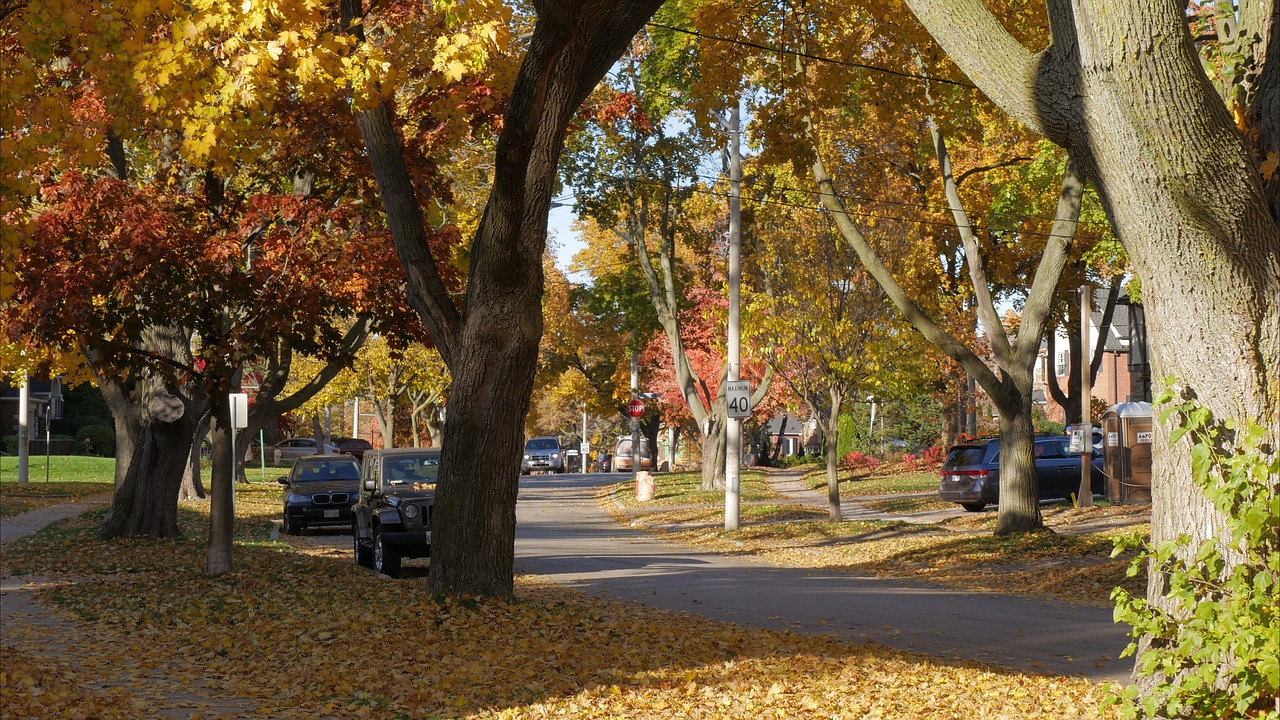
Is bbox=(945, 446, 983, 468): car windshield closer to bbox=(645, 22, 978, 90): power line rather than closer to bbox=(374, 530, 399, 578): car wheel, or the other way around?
bbox=(645, 22, 978, 90): power line

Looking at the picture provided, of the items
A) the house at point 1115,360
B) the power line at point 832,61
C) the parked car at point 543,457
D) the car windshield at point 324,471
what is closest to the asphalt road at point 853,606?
the car windshield at point 324,471

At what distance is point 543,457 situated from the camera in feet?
227

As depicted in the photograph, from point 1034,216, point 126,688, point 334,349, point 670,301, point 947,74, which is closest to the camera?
point 126,688

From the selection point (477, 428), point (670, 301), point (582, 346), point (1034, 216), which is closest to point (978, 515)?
point (1034, 216)

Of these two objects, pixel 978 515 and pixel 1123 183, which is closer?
pixel 1123 183

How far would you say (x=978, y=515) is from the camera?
24.5 metres

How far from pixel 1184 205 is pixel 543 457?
6395cm

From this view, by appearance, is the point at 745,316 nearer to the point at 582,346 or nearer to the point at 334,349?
the point at 334,349

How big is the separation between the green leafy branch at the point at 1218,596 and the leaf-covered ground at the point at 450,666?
1.40 meters

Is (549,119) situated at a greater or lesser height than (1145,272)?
greater

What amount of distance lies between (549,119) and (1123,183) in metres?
5.95

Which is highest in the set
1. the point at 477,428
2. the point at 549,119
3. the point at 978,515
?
the point at 549,119

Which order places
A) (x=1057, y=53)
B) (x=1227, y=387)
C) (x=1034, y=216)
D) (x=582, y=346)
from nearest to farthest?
(x=1227, y=387)
(x=1057, y=53)
(x=1034, y=216)
(x=582, y=346)

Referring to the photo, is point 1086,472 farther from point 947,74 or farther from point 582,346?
point 582,346
